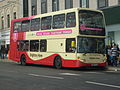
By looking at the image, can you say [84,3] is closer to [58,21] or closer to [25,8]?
[58,21]

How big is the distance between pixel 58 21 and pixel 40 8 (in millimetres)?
15668

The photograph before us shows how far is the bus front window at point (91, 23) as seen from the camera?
58.1 ft

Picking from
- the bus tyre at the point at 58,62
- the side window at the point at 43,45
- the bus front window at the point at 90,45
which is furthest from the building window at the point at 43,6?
the bus front window at the point at 90,45

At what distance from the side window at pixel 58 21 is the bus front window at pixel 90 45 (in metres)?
2.07

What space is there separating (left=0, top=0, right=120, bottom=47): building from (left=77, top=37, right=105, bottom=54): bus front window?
607 centimetres

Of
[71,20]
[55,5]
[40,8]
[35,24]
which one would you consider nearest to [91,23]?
[71,20]

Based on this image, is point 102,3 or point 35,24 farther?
point 102,3

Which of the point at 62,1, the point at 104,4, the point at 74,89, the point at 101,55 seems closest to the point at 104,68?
the point at 101,55

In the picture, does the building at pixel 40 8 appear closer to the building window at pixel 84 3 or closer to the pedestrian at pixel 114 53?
the building window at pixel 84 3

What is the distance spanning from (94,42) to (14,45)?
367 inches

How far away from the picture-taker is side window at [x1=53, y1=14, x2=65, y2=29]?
62.4 ft

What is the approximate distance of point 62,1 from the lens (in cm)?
3056

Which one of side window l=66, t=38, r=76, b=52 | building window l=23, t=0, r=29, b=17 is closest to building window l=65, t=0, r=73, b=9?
building window l=23, t=0, r=29, b=17

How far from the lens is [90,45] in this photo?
18.0 m
